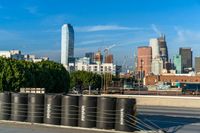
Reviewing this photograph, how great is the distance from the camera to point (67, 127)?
18516 millimetres

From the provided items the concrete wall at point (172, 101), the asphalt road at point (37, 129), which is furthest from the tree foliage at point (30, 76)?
the asphalt road at point (37, 129)

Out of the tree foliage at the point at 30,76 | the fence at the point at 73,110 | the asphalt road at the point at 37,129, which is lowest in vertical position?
the asphalt road at the point at 37,129

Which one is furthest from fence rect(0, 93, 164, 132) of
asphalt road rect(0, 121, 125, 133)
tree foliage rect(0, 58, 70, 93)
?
tree foliage rect(0, 58, 70, 93)

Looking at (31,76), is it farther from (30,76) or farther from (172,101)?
(172,101)

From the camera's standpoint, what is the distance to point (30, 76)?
56.7 meters

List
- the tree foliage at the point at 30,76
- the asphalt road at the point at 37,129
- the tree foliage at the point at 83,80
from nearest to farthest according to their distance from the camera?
the asphalt road at the point at 37,129 < the tree foliage at the point at 30,76 < the tree foliage at the point at 83,80

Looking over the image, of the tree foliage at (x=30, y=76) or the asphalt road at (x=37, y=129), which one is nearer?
the asphalt road at (x=37, y=129)

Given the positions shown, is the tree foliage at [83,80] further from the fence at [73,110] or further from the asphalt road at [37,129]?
the asphalt road at [37,129]

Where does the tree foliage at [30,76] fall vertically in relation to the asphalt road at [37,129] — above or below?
above

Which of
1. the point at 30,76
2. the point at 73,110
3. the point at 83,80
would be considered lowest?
the point at 73,110

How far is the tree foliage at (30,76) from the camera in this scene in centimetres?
5247

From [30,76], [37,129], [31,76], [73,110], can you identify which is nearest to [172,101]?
[30,76]

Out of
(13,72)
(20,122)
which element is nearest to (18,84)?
(13,72)

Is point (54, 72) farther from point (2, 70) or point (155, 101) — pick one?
point (155, 101)
